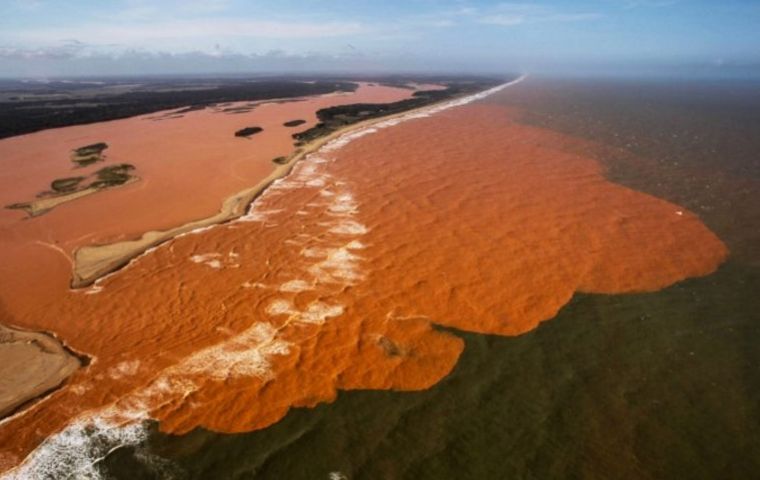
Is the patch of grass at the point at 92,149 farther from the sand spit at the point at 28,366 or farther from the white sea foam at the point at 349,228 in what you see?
the sand spit at the point at 28,366

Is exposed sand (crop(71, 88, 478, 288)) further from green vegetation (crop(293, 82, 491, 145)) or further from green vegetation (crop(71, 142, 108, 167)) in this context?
green vegetation (crop(71, 142, 108, 167))

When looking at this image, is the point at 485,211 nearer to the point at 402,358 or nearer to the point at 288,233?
the point at 288,233

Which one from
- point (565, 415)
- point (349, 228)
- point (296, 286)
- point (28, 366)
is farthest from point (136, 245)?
point (565, 415)

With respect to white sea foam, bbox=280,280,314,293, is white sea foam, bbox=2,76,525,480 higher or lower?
lower

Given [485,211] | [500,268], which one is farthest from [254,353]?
[485,211]

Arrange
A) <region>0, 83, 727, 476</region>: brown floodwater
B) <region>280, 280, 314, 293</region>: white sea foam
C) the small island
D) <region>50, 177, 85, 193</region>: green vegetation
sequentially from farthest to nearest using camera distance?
<region>50, 177, 85, 193</region>: green vegetation → the small island → <region>280, 280, 314, 293</region>: white sea foam → <region>0, 83, 727, 476</region>: brown floodwater

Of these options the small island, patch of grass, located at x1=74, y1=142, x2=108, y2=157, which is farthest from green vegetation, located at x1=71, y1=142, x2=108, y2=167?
the small island
